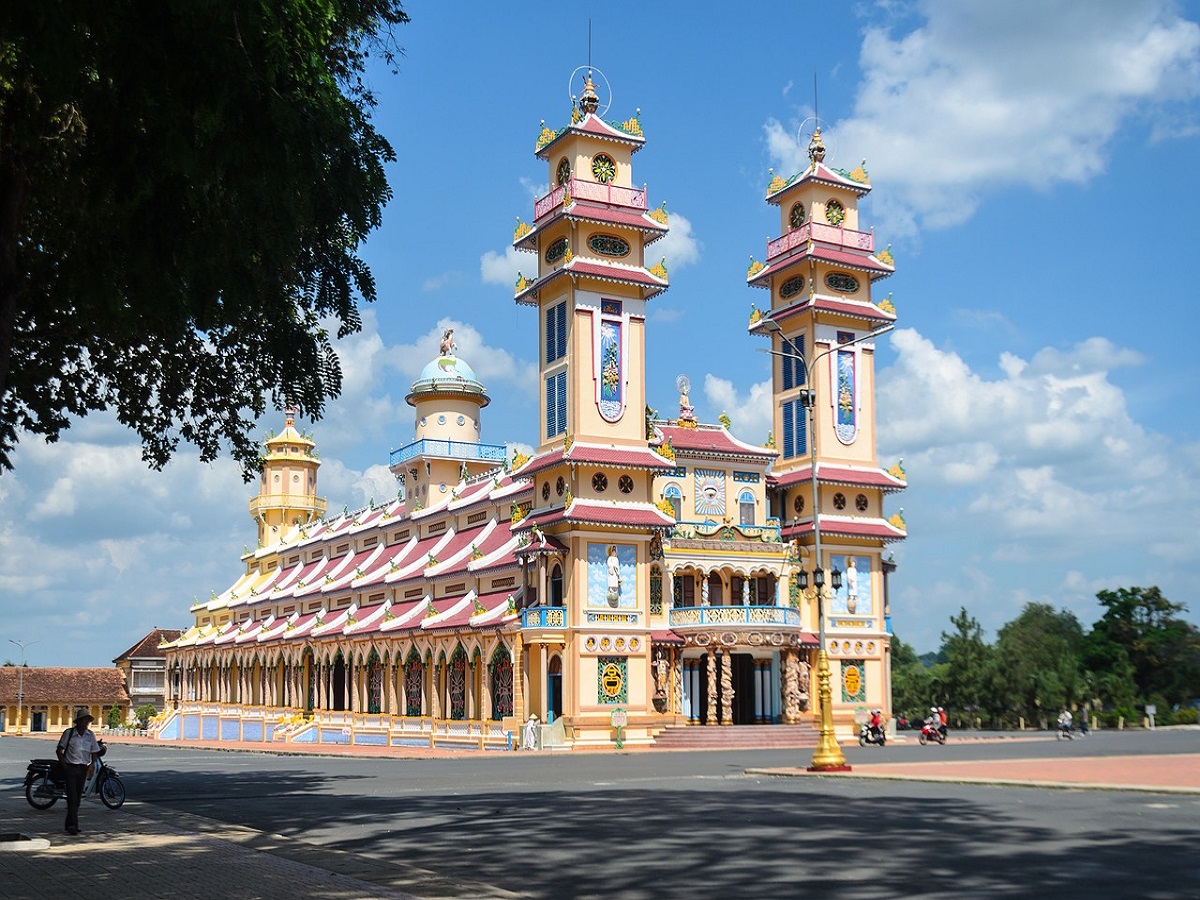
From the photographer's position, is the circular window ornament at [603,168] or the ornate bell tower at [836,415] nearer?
the circular window ornament at [603,168]

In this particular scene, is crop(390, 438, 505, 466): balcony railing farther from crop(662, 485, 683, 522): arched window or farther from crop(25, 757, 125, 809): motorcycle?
crop(25, 757, 125, 809): motorcycle

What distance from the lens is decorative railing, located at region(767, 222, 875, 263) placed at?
55875mm

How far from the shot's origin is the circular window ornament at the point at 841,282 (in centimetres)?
5620

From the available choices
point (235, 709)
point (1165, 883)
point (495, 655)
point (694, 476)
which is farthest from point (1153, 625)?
point (1165, 883)

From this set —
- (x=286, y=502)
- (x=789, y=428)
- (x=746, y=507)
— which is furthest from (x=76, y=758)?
(x=286, y=502)

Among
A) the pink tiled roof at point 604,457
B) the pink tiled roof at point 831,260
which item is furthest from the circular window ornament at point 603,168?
the pink tiled roof at point 604,457

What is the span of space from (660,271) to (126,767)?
2612cm

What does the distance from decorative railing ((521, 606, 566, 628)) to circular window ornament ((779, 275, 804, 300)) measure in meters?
18.6

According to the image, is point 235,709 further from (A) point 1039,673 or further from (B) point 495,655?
(A) point 1039,673

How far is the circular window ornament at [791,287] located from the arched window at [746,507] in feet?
31.2

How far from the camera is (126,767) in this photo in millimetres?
36531

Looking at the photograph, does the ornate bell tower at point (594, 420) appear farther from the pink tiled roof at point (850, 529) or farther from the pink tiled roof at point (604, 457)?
the pink tiled roof at point (850, 529)

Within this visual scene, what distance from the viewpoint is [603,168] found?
5091 cm

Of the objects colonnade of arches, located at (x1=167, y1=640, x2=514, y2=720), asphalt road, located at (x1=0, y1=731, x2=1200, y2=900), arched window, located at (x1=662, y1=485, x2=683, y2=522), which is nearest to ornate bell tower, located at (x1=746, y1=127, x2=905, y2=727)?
arched window, located at (x1=662, y1=485, x2=683, y2=522)
